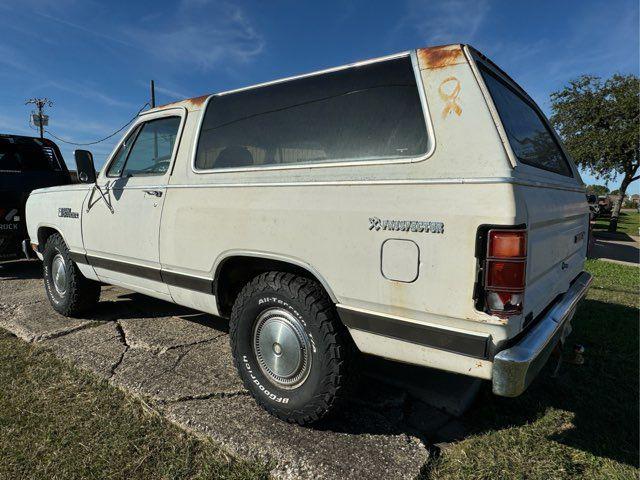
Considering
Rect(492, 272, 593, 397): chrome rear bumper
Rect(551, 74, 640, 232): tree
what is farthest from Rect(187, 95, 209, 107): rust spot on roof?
Rect(551, 74, 640, 232): tree

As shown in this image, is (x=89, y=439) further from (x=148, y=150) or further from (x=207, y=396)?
(x=148, y=150)

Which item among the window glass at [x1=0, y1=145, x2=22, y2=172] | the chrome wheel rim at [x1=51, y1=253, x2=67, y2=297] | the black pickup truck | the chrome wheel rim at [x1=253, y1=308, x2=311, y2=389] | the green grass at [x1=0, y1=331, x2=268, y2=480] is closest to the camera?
the green grass at [x1=0, y1=331, x2=268, y2=480]

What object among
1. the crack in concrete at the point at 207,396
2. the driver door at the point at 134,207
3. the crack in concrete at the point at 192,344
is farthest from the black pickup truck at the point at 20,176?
the crack in concrete at the point at 207,396

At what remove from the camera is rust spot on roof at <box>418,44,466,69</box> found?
2.10m

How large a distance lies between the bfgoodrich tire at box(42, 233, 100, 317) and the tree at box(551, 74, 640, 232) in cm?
2179

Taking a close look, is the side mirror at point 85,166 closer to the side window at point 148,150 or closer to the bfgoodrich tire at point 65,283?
the side window at point 148,150

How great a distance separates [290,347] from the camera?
248 cm

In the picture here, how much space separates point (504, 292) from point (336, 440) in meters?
1.28

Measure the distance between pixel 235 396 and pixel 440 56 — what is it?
2368 mm

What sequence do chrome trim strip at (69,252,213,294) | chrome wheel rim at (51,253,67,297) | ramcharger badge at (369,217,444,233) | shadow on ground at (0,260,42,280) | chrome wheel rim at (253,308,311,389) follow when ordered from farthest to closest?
shadow on ground at (0,260,42,280) < chrome wheel rim at (51,253,67,297) < chrome trim strip at (69,252,213,294) < chrome wheel rim at (253,308,311,389) < ramcharger badge at (369,217,444,233)

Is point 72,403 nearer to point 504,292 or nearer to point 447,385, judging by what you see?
point 447,385

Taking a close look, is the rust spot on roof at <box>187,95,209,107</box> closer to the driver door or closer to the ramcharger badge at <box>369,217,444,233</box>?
the driver door

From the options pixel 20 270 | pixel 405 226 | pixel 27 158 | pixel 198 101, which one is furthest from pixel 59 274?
pixel 27 158

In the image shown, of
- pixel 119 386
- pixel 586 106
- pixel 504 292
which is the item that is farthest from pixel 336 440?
pixel 586 106
